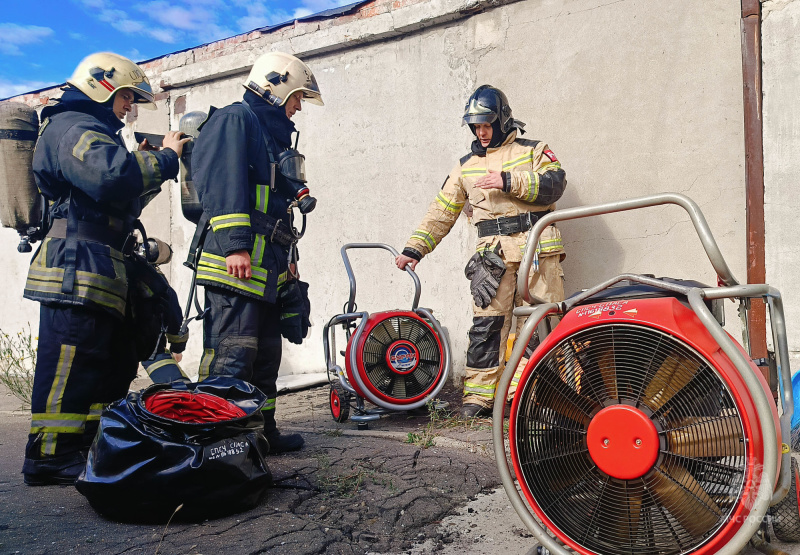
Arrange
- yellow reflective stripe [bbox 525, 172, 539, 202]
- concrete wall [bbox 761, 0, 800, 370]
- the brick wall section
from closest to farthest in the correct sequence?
concrete wall [bbox 761, 0, 800, 370]
yellow reflective stripe [bbox 525, 172, 539, 202]
the brick wall section

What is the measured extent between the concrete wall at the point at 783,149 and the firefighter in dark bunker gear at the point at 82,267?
366 centimetres

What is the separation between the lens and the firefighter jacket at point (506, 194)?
417 centimetres

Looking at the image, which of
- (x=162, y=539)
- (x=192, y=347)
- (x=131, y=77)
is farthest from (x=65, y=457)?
(x=192, y=347)

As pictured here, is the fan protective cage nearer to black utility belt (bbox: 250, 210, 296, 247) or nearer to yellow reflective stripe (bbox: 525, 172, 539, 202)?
black utility belt (bbox: 250, 210, 296, 247)

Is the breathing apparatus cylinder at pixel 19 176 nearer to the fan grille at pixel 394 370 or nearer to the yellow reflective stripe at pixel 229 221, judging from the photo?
the yellow reflective stripe at pixel 229 221

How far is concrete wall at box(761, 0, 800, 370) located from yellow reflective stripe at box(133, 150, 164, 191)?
3712 mm

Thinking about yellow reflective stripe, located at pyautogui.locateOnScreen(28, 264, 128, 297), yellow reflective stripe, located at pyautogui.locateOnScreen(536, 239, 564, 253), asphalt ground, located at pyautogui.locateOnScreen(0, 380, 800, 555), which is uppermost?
yellow reflective stripe, located at pyautogui.locateOnScreen(536, 239, 564, 253)

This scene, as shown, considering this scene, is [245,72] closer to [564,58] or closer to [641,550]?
[564,58]

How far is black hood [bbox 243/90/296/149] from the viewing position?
3.65 meters

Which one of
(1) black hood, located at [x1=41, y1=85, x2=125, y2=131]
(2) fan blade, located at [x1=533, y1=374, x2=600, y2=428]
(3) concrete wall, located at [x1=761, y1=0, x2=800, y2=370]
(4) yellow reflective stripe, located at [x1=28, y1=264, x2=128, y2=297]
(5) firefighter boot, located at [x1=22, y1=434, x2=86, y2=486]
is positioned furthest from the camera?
(3) concrete wall, located at [x1=761, y1=0, x2=800, y2=370]

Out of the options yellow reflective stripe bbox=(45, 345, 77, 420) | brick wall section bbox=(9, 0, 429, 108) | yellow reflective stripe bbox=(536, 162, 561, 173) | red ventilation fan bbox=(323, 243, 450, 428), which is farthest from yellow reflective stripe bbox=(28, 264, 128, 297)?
brick wall section bbox=(9, 0, 429, 108)

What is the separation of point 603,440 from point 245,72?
19.6 ft

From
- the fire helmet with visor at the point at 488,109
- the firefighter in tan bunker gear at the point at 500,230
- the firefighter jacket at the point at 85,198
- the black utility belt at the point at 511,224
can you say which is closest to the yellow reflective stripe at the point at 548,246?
the firefighter in tan bunker gear at the point at 500,230

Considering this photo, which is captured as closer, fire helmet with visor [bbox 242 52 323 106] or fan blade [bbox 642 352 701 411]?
fan blade [bbox 642 352 701 411]
